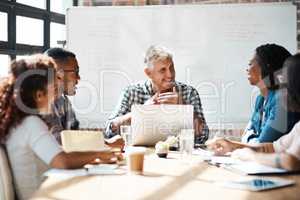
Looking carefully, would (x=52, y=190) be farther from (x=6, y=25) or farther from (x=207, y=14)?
(x=207, y=14)

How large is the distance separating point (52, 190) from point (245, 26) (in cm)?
320

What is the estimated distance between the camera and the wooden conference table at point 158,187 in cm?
158

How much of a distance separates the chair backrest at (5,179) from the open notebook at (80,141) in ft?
0.99

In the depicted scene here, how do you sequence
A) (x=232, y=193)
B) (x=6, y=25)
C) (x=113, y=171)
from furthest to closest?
(x=6, y=25) < (x=113, y=171) < (x=232, y=193)

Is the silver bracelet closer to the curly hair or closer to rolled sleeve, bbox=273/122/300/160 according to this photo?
rolled sleeve, bbox=273/122/300/160

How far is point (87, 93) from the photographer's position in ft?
15.2

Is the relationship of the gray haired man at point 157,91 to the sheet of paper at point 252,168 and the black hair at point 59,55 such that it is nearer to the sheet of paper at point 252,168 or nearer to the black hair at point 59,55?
the black hair at point 59,55

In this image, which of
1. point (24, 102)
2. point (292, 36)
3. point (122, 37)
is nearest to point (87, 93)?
point (122, 37)

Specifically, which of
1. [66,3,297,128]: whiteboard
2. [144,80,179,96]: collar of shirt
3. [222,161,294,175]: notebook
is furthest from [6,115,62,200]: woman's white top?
[66,3,297,128]: whiteboard

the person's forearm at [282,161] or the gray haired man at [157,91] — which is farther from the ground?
the gray haired man at [157,91]

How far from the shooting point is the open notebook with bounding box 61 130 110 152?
2.28 m

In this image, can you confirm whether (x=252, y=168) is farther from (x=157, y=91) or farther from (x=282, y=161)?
(x=157, y=91)

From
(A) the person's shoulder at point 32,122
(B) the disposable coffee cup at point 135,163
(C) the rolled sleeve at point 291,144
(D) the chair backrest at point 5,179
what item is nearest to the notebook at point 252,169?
(C) the rolled sleeve at point 291,144

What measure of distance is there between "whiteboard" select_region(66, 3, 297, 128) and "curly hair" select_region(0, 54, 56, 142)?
2.38 meters
